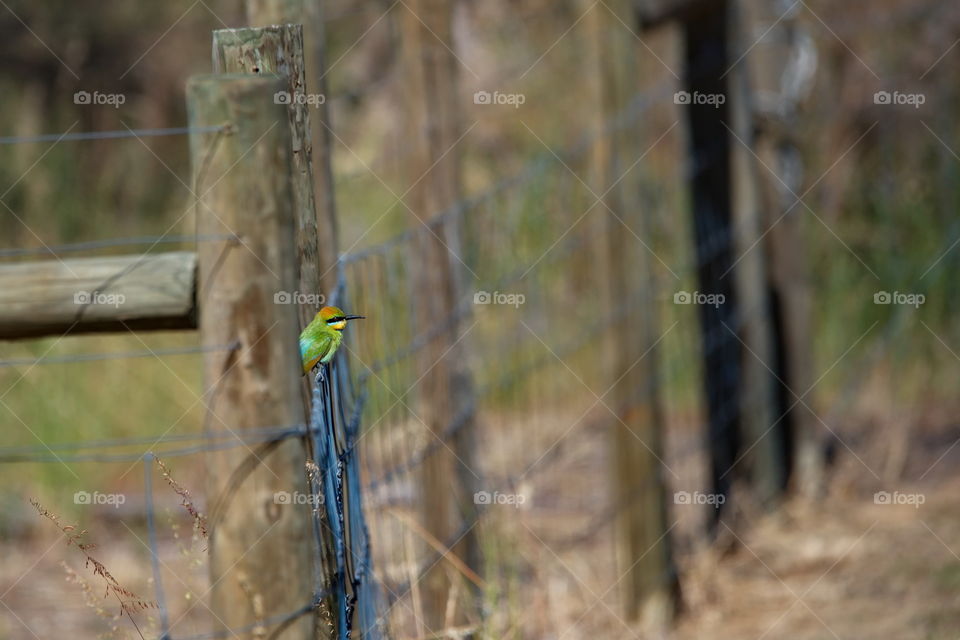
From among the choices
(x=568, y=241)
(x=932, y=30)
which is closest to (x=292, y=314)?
(x=568, y=241)

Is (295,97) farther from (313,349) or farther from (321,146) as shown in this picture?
(321,146)

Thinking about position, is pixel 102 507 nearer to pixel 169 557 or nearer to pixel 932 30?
pixel 169 557

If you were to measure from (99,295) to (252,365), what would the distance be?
1.32ft

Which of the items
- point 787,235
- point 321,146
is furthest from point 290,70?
point 787,235

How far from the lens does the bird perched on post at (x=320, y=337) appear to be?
5.03 ft

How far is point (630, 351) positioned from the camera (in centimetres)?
340

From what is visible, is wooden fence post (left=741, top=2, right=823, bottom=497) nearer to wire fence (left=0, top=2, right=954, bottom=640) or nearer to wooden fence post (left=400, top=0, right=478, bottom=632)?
wire fence (left=0, top=2, right=954, bottom=640)

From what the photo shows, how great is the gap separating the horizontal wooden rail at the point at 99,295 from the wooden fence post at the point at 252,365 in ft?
0.77

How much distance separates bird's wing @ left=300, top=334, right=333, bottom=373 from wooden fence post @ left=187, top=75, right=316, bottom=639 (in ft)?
0.34

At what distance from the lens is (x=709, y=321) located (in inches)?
168

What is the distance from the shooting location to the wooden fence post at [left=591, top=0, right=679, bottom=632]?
132 inches

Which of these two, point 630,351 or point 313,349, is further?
point 630,351

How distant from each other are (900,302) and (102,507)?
141 inches

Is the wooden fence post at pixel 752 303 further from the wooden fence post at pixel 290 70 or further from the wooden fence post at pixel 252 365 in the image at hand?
the wooden fence post at pixel 252 365
